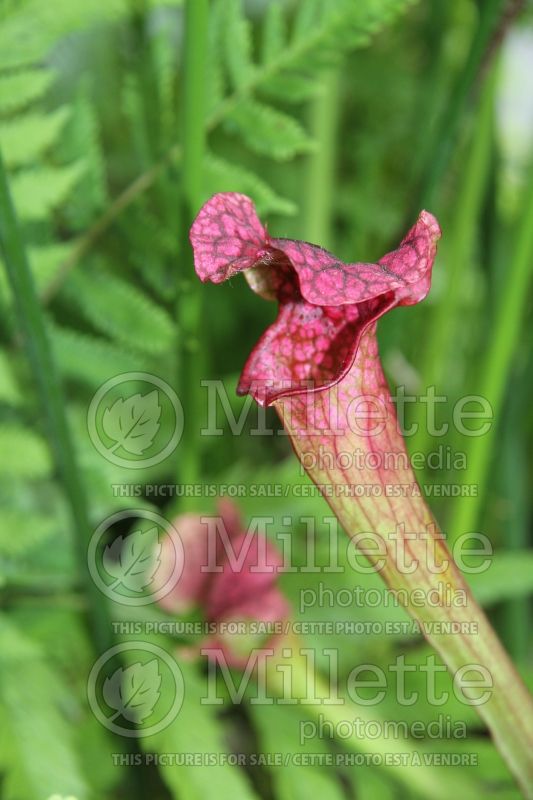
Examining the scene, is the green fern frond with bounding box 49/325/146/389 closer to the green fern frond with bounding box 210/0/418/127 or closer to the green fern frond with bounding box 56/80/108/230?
the green fern frond with bounding box 56/80/108/230

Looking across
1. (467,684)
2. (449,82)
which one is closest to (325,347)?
(467,684)

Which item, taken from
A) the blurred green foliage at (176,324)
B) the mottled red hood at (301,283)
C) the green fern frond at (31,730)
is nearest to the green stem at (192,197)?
the blurred green foliage at (176,324)

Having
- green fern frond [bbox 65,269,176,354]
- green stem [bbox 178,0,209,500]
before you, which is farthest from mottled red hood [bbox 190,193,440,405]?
green fern frond [bbox 65,269,176,354]

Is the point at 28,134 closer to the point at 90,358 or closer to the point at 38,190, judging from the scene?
the point at 38,190

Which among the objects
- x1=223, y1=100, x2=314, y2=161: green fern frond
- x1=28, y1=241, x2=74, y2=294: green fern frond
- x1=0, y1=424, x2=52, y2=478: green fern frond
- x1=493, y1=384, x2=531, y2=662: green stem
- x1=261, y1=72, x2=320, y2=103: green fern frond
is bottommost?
x1=493, y1=384, x2=531, y2=662: green stem

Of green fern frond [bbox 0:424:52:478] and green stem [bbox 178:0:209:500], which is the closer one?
green stem [bbox 178:0:209:500]

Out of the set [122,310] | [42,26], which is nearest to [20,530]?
[122,310]

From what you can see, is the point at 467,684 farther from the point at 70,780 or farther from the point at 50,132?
the point at 50,132

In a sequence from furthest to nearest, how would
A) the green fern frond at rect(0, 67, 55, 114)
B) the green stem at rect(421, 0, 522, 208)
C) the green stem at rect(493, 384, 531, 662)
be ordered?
the green stem at rect(493, 384, 531, 662) < the green fern frond at rect(0, 67, 55, 114) < the green stem at rect(421, 0, 522, 208)

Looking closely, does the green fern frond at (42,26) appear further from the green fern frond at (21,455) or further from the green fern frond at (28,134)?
the green fern frond at (21,455)
